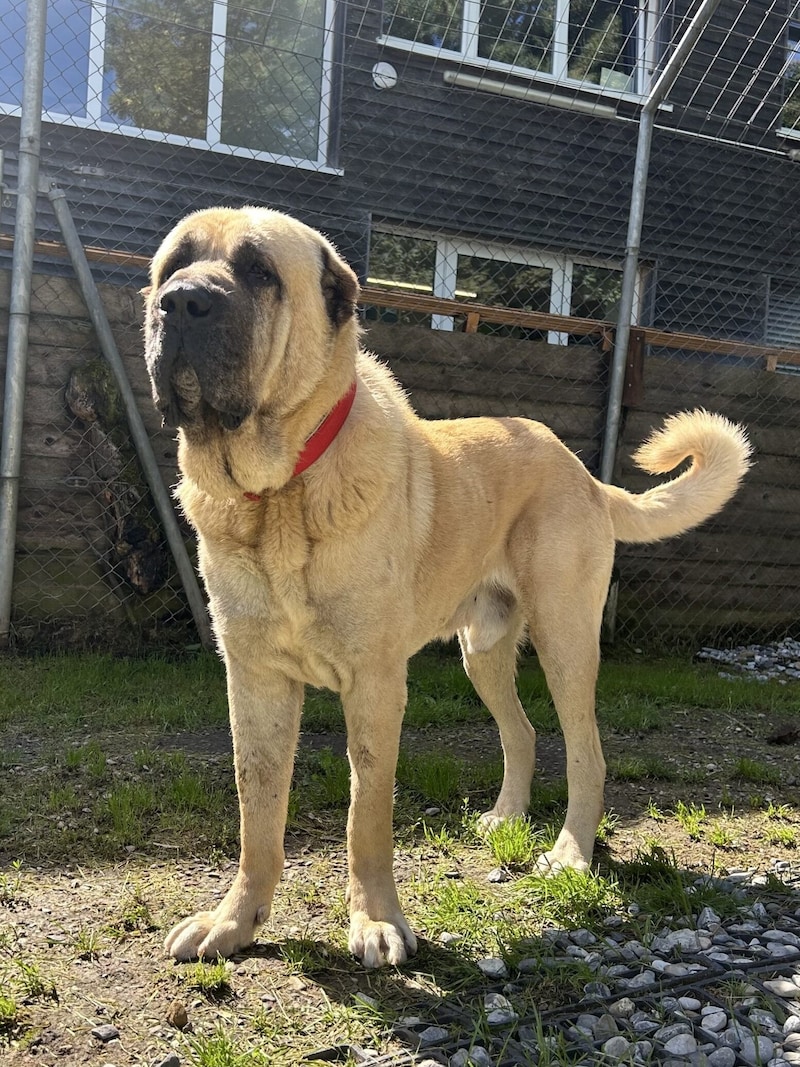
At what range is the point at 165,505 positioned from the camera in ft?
16.0

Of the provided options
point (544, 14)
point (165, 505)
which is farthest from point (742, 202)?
point (165, 505)

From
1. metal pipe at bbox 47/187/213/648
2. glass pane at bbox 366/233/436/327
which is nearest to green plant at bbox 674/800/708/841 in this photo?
metal pipe at bbox 47/187/213/648

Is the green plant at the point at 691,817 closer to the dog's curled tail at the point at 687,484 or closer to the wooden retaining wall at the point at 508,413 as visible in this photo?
the dog's curled tail at the point at 687,484

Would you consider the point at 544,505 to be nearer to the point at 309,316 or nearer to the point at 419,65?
the point at 309,316

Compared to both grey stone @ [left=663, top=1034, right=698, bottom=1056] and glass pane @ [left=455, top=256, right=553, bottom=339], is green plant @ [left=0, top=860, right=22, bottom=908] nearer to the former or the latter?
grey stone @ [left=663, top=1034, right=698, bottom=1056]

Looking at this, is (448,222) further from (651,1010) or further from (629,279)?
(651,1010)

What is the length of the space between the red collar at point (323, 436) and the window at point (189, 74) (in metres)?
5.89

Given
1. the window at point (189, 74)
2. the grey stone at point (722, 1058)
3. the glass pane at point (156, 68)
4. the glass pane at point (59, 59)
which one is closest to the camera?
the grey stone at point (722, 1058)

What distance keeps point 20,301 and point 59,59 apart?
4.16 m

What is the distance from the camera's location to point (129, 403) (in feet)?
15.7

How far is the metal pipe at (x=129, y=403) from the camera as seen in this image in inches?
186

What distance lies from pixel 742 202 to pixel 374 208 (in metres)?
4.35

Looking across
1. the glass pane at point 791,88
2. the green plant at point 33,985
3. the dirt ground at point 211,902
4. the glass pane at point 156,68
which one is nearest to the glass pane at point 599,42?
the glass pane at point 791,88

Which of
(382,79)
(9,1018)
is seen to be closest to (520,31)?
(382,79)
